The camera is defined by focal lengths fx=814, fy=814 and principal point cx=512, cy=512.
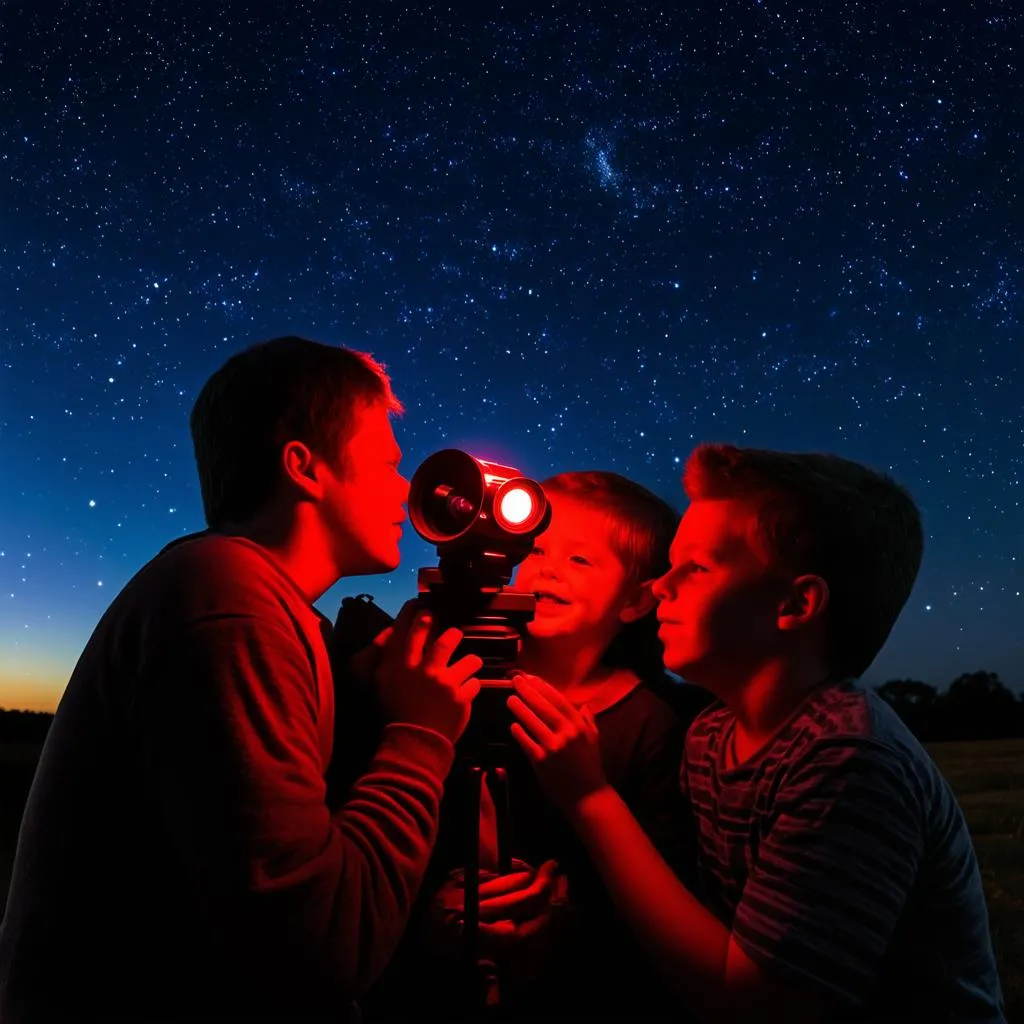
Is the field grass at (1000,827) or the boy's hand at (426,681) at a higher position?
the boy's hand at (426,681)

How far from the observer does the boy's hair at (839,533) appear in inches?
67.8

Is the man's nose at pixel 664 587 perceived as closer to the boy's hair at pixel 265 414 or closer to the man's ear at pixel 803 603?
the man's ear at pixel 803 603

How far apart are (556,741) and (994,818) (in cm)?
615

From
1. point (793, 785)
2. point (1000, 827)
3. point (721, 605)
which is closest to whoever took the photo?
point (793, 785)

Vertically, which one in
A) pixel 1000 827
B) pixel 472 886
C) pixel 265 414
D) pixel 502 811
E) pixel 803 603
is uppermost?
pixel 265 414

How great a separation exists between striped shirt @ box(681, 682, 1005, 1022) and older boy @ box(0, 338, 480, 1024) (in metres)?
0.58

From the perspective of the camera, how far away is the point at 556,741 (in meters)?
1.60

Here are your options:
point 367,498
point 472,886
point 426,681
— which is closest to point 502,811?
point 472,886

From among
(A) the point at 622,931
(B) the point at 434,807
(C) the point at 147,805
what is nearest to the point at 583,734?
(B) the point at 434,807

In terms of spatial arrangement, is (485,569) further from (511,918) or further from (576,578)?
(511,918)

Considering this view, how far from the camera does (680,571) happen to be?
1785 mm

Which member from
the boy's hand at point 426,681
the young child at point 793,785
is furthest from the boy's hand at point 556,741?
the boy's hand at point 426,681

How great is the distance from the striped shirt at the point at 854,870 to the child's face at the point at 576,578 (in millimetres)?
555

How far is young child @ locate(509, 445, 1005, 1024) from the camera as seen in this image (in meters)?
1.32
